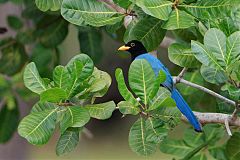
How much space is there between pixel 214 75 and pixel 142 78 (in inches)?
13.6

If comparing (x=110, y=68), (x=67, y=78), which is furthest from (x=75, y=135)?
(x=110, y=68)

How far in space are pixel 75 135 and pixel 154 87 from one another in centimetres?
45

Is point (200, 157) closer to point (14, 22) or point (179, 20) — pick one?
point (179, 20)

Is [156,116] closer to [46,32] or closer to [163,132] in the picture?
[163,132]

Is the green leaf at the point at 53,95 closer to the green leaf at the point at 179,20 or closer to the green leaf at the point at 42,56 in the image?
the green leaf at the point at 179,20

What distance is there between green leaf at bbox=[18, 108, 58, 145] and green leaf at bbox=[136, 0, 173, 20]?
1.72 feet

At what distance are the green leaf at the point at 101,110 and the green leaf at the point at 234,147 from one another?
925 mm

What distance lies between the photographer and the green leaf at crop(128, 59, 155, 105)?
2.82 meters

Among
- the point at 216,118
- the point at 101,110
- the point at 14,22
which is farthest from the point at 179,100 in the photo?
the point at 14,22

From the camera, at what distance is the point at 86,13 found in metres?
3.09

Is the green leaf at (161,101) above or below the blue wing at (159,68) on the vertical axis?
above

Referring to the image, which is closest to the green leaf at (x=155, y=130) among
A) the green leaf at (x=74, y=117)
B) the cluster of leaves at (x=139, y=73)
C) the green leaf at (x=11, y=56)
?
the cluster of leaves at (x=139, y=73)

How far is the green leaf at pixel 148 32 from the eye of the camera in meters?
3.24

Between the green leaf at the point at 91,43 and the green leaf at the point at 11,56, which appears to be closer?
the green leaf at the point at 91,43
